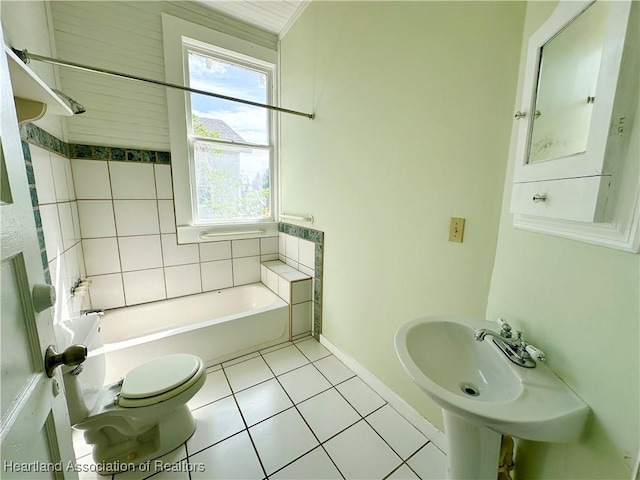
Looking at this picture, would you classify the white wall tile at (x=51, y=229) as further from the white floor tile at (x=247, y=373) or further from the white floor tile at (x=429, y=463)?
the white floor tile at (x=429, y=463)

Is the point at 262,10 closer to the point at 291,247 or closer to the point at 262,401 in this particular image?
the point at 291,247

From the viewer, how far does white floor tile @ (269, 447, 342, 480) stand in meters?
1.10

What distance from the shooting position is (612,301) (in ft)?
1.87

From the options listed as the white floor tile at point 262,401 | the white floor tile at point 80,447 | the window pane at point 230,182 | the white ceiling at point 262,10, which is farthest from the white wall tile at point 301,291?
the white ceiling at point 262,10

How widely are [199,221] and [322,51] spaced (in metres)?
1.68

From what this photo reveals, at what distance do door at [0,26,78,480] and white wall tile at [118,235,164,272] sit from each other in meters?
1.62

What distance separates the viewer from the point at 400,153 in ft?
4.28

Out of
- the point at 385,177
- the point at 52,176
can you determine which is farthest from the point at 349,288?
the point at 52,176

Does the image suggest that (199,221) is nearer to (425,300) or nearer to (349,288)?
(349,288)

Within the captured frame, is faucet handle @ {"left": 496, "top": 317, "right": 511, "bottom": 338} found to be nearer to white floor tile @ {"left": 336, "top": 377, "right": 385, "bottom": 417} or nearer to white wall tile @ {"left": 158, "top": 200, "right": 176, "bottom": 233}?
white floor tile @ {"left": 336, "top": 377, "right": 385, "bottom": 417}

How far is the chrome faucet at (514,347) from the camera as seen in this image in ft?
2.37

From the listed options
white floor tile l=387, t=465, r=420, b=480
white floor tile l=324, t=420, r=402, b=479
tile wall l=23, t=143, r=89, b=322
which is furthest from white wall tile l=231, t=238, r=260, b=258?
white floor tile l=387, t=465, r=420, b=480

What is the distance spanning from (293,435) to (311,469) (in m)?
0.19

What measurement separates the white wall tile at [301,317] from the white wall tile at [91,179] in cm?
167
